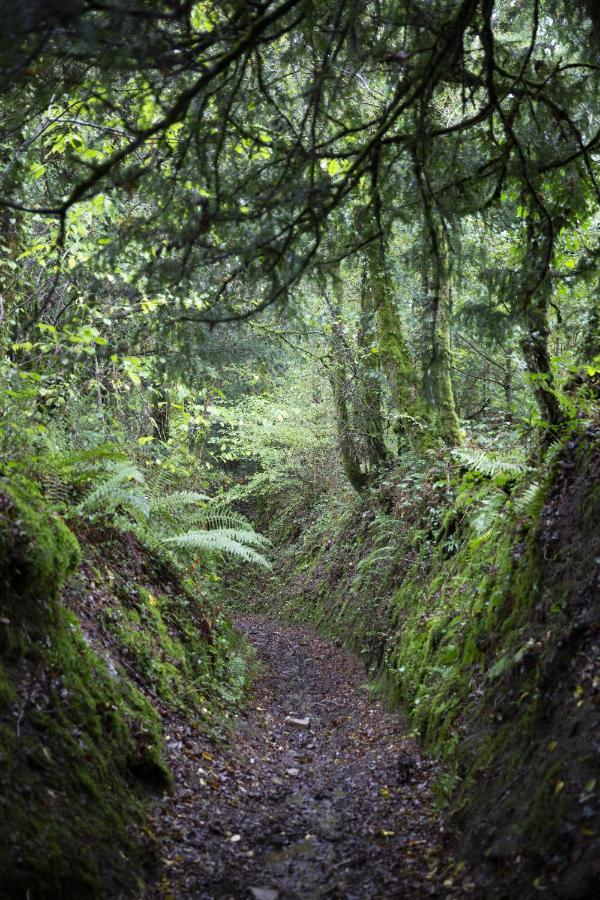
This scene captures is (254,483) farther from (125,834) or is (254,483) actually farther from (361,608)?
(125,834)

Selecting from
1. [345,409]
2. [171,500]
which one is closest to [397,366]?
[345,409]

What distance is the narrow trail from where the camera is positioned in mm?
4121

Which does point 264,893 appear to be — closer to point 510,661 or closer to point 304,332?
point 510,661

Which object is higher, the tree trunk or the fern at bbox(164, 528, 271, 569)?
the tree trunk

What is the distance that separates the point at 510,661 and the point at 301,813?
199 cm

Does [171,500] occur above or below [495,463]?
below

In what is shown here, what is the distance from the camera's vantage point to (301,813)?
5340 millimetres

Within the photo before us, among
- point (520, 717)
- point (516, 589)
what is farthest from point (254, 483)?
point (520, 717)

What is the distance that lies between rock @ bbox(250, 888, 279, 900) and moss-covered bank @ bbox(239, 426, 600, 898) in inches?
43.8

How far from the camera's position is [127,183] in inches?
147

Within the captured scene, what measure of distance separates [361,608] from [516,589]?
6.09m

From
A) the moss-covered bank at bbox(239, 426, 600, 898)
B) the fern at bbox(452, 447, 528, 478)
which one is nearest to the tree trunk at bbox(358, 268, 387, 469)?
the moss-covered bank at bbox(239, 426, 600, 898)

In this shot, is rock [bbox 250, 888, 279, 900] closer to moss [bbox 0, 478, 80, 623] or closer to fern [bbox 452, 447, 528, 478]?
moss [bbox 0, 478, 80, 623]

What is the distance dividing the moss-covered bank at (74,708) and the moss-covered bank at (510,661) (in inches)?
77.6
